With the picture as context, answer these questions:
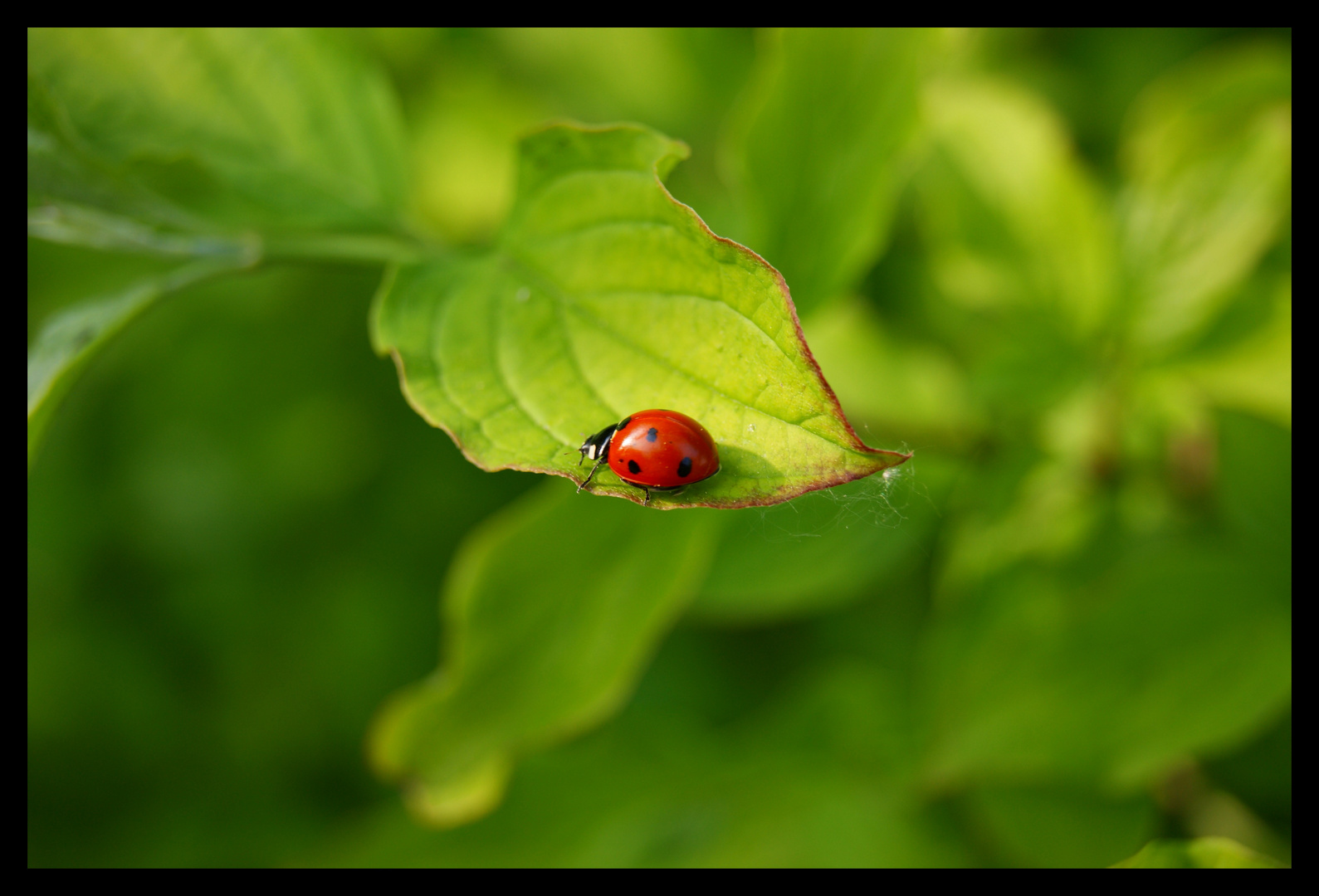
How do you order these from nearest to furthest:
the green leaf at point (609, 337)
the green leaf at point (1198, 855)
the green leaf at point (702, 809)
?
1. the green leaf at point (609, 337)
2. the green leaf at point (1198, 855)
3. the green leaf at point (702, 809)

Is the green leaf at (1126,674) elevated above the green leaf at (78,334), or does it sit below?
below

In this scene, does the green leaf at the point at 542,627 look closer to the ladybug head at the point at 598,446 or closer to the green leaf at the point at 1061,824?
the ladybug head at the point at 598,446

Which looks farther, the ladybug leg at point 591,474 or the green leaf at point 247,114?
the green leaf at point 247,114

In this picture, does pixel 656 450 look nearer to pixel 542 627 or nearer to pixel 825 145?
pixel 542 627

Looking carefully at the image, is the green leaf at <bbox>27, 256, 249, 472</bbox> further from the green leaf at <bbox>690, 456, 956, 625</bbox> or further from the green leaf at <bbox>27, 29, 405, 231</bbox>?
the green leaf at <bbox>690, 456, 956, 625</bbox>

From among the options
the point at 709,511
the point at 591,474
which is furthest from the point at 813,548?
the point at 591,474

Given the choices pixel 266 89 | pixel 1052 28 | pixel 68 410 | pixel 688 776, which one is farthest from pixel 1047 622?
pixel 68 410

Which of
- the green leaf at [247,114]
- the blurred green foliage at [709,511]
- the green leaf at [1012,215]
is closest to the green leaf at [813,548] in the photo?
the blurred green foliage at [709,511]
